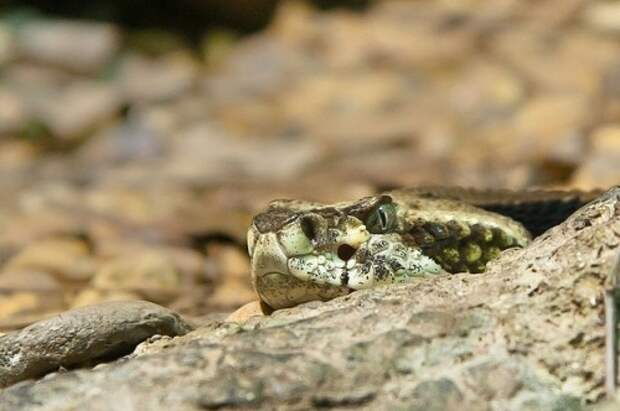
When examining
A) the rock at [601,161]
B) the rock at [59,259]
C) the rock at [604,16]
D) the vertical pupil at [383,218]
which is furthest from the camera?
the rock at [604,16]

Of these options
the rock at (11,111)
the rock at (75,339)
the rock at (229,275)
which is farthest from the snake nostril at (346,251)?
the rock at (11,111)

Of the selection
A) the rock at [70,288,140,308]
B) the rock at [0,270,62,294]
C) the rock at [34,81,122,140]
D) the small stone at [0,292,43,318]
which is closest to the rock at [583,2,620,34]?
the rock at [34,81,122,140]

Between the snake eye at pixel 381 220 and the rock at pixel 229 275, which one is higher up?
the snake eye at pixel 381 220

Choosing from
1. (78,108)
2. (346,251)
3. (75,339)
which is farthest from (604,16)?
(75,339)

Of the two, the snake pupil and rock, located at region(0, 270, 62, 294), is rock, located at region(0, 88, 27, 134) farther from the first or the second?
the snake pupil

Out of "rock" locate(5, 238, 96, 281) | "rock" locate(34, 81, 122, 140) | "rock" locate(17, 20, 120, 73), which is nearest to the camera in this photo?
"rock" locate(5, 238, 96, 281)

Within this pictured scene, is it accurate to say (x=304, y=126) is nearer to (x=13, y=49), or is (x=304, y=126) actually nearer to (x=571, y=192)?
(x=13, y=49)

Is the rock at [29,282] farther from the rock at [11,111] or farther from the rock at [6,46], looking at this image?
the rock at [6,46]
